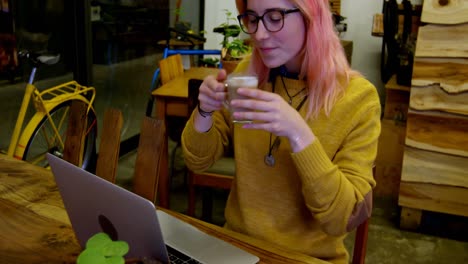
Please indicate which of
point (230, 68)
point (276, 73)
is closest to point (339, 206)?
point (276, 73)

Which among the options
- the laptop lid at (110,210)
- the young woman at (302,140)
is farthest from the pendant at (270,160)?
the laptop lid at (110,210)

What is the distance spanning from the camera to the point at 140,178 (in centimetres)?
115

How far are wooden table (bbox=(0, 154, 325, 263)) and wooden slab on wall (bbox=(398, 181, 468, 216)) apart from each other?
1.91 m

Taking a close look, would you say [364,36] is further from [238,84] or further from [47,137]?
[238,84]

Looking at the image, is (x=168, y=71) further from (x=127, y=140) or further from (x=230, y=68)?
(x=127, y=140)

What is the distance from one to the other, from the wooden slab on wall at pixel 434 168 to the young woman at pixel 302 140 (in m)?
1.59

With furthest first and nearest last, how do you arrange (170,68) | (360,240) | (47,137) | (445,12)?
1. (170,68)
2. (47,137)
3. (445,12)
4. (360,240)

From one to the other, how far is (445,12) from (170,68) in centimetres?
164

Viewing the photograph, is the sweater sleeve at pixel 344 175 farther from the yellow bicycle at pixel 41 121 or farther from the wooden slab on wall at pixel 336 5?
the wooden slab on wall at pixel 336 5

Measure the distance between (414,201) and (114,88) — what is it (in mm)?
2582

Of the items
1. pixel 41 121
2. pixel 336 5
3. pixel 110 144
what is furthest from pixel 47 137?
pixel 336 5

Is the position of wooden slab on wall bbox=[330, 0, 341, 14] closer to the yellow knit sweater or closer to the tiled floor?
the tiled floor

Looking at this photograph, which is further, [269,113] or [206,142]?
[206,142]

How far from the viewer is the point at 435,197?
2740mm
